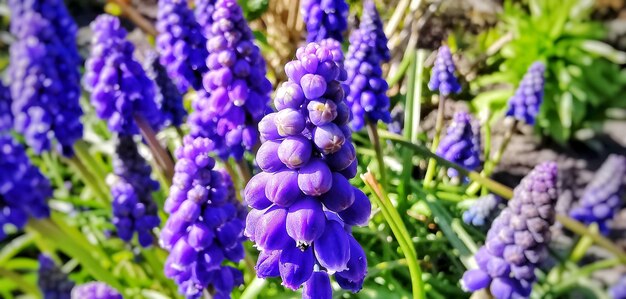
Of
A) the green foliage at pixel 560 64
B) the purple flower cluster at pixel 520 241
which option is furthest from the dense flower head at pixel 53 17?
the green foliage at pixel 560 64

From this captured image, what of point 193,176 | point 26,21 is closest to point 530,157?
point 193,176

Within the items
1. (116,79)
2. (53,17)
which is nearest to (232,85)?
(116,79)

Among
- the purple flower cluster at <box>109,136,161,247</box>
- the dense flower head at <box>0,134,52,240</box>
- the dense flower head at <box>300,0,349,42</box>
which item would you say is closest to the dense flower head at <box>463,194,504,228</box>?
the dense flower head at <box>300,0,349,42</box>

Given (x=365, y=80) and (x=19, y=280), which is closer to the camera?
(x=365, y=80)

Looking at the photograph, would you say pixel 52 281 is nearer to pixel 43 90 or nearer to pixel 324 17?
pixel 43 90

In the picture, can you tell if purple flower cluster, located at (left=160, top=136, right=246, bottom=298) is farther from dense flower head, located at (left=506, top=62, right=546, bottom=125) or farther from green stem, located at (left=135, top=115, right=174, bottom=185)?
dense flower head, located at (left=506, top=62, right=546, bottom=125)
